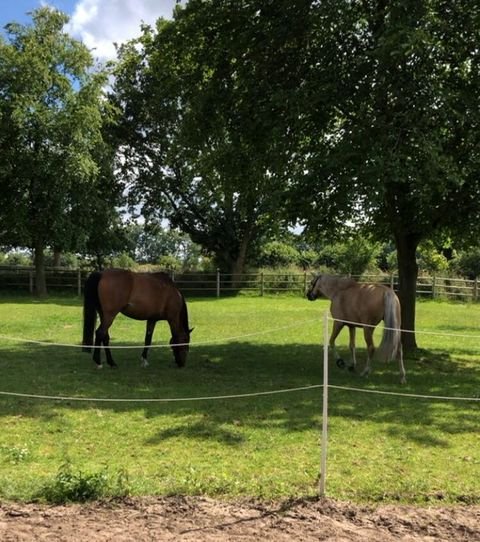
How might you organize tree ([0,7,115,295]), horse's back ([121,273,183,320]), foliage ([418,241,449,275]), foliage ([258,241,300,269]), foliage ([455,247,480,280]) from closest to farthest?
horse's back ([121,273,183,320]) → tree ([0,7,115,295]) → foliage ([418,241,449,275]) → foliage ([455,247,480,280]) → foliage ([258,241,300,269])

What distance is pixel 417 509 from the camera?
4.21m

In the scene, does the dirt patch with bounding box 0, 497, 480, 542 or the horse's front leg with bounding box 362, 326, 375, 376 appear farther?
the horse's front leg with bounding box 362, 326, 375, 376

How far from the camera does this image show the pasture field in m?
4.65

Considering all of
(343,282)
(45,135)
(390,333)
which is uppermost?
(45,135)

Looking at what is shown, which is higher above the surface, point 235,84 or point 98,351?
point 235,84

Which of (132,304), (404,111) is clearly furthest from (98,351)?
(404,111)

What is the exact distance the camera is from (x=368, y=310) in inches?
398

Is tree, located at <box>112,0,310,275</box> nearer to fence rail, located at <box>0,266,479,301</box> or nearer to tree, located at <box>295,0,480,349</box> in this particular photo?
tree, located at <box>295,0,480,349</box>

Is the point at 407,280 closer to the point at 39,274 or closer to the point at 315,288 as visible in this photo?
the point at 315,288

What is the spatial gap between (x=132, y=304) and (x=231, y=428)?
4832 mm

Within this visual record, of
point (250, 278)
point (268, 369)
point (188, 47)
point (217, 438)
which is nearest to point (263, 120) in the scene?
point (188, 47)

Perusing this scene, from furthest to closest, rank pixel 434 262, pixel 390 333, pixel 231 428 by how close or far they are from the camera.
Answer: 1. pixel 434 262
2. pixel 390 333
3. pixel 231 428

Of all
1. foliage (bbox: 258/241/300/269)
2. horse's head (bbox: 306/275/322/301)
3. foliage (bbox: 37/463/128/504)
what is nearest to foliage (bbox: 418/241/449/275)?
foliage (bbox: 258/241/300/269)

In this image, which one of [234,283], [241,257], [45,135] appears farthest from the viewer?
[241,257]
